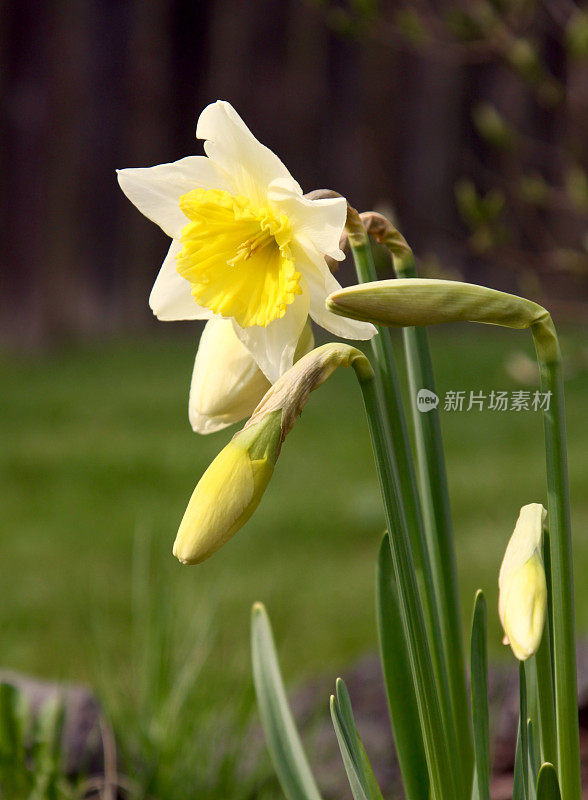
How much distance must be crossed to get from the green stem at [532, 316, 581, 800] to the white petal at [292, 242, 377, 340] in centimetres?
12

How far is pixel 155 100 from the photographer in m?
4.42

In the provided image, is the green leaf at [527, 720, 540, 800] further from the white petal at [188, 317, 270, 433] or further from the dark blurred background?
the dark blurred background

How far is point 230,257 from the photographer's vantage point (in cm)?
70

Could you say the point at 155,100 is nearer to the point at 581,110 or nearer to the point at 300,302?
the point at 581,110

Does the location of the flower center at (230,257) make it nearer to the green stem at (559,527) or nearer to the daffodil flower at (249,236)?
the daffodil flower at (249,236)

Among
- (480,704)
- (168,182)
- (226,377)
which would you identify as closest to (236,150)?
(168,182)

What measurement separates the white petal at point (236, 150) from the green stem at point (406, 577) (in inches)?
6.8

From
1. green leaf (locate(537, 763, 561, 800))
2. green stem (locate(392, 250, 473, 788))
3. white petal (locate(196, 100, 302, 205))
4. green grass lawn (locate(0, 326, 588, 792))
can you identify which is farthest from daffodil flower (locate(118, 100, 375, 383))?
green grass lawn (locate(0, 326, 588, 792))

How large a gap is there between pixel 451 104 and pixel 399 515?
460 cm

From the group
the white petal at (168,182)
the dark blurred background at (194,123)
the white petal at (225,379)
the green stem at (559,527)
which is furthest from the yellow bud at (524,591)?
the dark blurred background at (194,123)

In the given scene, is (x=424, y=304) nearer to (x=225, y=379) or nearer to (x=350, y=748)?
(x=225, y=379)

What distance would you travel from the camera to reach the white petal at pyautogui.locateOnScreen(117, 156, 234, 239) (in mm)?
693

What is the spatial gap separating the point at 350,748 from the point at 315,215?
1.39ft

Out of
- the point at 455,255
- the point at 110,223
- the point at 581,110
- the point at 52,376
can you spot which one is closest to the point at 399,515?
the point at 581,110
